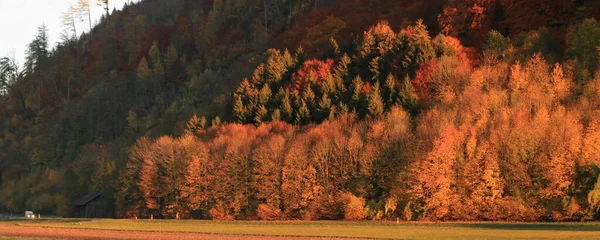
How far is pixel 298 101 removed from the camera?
354 feet

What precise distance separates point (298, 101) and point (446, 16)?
28552 mm

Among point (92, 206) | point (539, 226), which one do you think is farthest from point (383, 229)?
point (92, 206)

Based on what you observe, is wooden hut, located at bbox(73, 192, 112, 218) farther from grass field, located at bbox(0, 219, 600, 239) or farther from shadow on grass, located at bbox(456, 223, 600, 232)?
shadow on grass, located at bbox(456, 223, 600, 232)

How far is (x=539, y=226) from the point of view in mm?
61719

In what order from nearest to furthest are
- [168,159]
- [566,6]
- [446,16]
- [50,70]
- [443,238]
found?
1. [443,238]
2. [168,159]
3. [566,6]
4. [446,16]
5. [50,70]

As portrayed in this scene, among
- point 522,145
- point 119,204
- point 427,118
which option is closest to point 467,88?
point 427,118

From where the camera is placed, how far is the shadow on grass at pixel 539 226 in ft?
190

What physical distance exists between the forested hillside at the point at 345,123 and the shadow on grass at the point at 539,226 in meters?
5.07

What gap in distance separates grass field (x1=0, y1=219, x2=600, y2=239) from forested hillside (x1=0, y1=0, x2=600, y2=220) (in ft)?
23.4

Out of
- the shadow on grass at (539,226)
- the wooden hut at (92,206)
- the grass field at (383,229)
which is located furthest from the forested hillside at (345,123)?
the grass field at (383,229)

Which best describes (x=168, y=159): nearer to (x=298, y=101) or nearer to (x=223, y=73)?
(x=298, y=101)

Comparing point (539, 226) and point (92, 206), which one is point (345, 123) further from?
point (92, 206)

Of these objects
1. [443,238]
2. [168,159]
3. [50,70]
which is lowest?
[443,238]

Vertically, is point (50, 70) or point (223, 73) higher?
point (50, 70)
